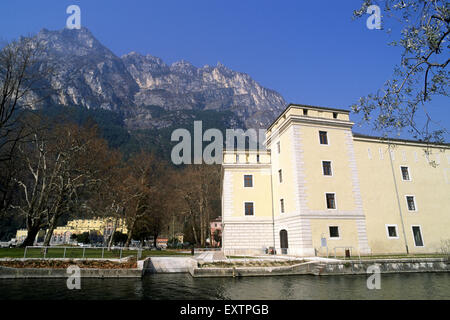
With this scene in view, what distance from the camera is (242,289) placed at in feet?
43.5

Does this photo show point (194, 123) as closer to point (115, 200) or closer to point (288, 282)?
point (115, 200)

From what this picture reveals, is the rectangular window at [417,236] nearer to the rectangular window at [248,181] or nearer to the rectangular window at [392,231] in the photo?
the rectangular window at [392,231]

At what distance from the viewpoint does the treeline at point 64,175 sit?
16.0 metres

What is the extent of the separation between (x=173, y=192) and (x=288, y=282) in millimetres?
36002

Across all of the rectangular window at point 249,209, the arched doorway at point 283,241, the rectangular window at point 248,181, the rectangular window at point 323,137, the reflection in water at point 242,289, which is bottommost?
the reflection in water at point 242,289

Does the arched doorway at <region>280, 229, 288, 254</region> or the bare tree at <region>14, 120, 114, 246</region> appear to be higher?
the bare tree at <region>14, 120, 114, 246</region>

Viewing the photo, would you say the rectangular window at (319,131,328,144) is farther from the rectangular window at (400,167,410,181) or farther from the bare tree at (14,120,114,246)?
the bare tree at (14,120,114,246)

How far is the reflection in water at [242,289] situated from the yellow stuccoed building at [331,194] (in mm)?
10196

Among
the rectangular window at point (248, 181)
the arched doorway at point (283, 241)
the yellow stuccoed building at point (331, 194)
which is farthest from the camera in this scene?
the rectangular window at point (248, 181)

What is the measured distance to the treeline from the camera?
15953 mm

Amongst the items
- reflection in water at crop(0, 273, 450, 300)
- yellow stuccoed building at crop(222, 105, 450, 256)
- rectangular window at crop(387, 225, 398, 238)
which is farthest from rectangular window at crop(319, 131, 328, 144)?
reflection in water at crop(0, 273, 450, 300)

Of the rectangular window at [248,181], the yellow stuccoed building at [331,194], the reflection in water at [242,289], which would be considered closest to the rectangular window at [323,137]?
the yellow stuccoed building at [331,194]

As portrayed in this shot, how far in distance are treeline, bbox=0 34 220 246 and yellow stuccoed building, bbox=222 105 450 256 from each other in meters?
13.5

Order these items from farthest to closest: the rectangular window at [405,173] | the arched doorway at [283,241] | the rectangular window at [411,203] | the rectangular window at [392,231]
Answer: the rectangular window at [405,173], the rectangular window at [411,203], the arched doorway at [283,241], the rectangular window at [392,231]
